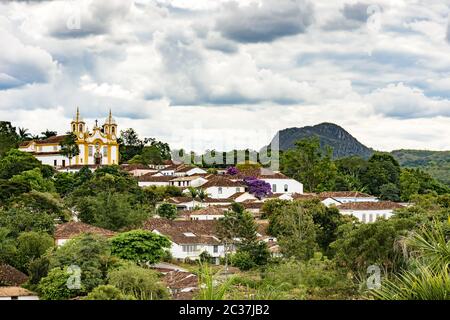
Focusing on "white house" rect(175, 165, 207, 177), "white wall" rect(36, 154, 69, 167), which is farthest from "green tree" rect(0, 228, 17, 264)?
"white wall" rect(36, 154, 69, 167)

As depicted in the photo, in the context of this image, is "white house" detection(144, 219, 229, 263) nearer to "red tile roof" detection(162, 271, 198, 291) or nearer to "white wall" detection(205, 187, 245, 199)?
"red tile roof" detection(162, 271, 198, 291)

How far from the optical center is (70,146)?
42.1 m

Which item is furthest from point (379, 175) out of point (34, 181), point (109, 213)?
point (109, 213)

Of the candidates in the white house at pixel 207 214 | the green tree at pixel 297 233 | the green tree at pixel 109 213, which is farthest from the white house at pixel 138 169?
the green tree at pixel 297 233

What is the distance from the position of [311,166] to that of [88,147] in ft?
44.8

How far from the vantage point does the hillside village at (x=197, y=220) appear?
15.9 meters

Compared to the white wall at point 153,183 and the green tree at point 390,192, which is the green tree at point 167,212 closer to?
the white wall at point 153,183

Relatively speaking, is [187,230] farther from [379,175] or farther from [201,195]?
[379,175]

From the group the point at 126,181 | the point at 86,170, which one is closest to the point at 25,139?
the point at 86,170

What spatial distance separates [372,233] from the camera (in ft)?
49.2

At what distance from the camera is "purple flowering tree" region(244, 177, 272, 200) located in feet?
114
